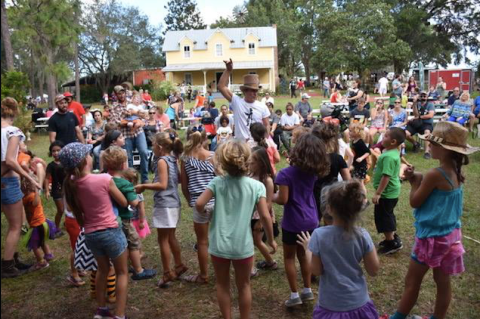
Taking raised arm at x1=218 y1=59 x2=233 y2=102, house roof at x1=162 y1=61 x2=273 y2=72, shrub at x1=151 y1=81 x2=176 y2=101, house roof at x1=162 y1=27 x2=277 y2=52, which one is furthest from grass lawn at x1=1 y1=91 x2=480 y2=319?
house roof at x1=162 y1=27 x2=277 y2=52

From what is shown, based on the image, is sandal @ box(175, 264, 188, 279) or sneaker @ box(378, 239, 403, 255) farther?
sneaker @ box(378, 239, 403, 255)

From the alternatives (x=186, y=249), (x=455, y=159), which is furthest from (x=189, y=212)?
(x=455, y=159)

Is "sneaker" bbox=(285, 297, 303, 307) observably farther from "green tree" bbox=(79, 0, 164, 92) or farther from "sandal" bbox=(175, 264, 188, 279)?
"green tree" bbox=(79, 0, 164, 92)

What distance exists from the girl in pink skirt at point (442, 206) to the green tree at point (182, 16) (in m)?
70.4

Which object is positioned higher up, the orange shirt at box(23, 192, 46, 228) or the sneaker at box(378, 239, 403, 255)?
the orange shirt at box(23, 192, 46, 228)

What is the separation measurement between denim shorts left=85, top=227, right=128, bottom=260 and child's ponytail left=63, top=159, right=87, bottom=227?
15cm

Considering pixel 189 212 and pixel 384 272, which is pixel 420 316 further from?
pixel 189 212

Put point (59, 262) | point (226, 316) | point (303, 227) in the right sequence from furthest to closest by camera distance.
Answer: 1. point (59, 262)
2. point (303, 227)
3. point (226, 316)

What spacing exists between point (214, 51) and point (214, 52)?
0.33 feet

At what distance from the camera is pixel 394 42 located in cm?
3659

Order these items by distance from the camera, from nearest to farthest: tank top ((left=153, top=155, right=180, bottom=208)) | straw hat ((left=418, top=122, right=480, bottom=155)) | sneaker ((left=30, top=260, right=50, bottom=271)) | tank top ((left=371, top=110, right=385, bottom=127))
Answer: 1. straw hat ((left=418, top=122, right=480, bottom=155))
2. tank top ((left=153, top=155, right=180, bottom=208))
3. sneaker ((left=30, top=260, right=50, bottom=271))
4. tank top ((left=371, top=110, right=385, bottom=127))

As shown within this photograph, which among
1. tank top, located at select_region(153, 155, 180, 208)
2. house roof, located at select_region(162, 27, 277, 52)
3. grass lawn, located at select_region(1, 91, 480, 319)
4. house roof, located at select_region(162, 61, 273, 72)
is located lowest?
grass lawn, located at select_region(1, 91, 480, 319)

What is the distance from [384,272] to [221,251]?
7.30 feet

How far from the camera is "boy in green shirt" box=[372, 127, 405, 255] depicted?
4.50m
